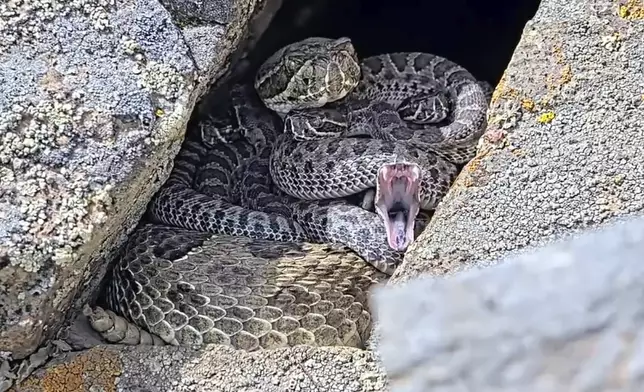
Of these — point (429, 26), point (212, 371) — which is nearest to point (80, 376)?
point (212, 371)

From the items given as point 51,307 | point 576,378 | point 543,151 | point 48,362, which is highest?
point 576,378

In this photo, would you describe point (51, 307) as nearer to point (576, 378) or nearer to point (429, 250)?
point (429, 250)

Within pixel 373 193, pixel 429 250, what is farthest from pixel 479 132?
pixel 429 250

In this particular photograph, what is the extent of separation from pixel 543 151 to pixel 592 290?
177 cm

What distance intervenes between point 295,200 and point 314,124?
1.11 ft

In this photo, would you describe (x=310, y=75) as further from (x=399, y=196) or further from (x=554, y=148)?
(x=554, y=148)

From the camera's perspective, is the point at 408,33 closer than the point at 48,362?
No

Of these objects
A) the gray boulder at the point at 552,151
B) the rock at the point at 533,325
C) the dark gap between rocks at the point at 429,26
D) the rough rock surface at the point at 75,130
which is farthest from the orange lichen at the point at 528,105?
the dark gap between rocks at the point at 429,26

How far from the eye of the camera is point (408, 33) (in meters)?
5.40

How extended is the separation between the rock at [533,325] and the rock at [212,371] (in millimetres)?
1700

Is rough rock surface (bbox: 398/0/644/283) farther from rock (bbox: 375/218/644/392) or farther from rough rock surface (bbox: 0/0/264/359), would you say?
rock (bbox: 375/218/644/392)

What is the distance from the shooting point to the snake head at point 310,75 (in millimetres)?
3891

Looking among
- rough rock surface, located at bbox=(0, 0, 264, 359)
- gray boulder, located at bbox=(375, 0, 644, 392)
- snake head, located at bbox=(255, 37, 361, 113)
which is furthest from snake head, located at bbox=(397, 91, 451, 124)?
rough rock surface, located at bbox=(0, 0, 264, 359)

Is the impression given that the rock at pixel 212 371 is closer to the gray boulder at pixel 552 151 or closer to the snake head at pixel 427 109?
the gray boulder at pixel 552 151
